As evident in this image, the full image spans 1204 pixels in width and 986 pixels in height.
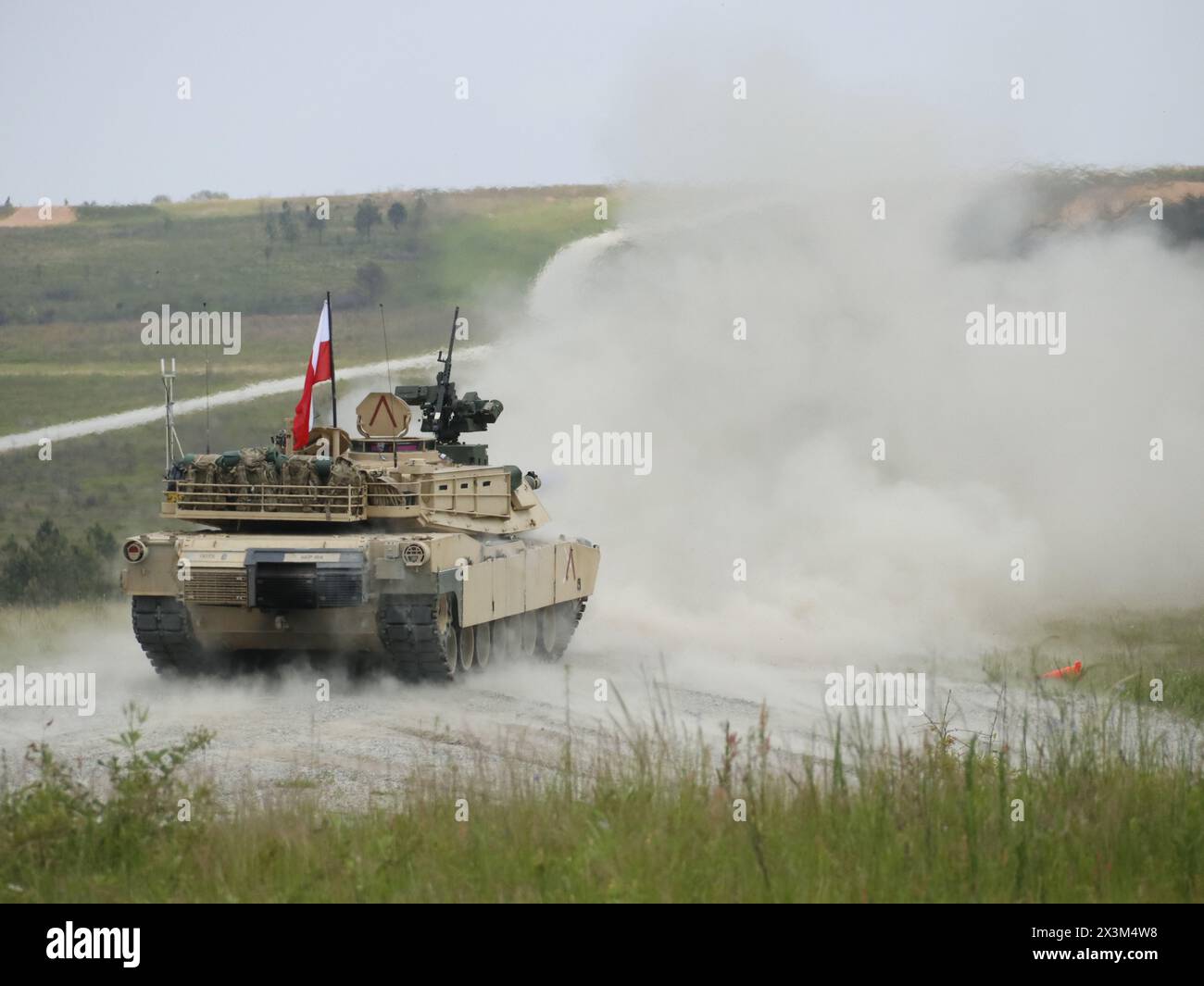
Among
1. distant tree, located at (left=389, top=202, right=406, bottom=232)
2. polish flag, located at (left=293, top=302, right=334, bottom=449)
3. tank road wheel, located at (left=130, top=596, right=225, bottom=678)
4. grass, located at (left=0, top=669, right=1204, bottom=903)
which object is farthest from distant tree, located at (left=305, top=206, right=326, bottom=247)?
grass, located at (left=0, top=669, right=1204, bottom=903)

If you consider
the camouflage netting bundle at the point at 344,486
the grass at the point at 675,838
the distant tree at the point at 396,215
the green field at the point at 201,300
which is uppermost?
the distant tree at the point at 396,215

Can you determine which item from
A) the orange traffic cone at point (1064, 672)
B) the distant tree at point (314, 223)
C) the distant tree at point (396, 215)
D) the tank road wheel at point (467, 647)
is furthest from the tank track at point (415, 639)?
the distant tree at point (314, 223)

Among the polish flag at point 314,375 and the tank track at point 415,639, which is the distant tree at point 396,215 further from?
the tank track at point 415,639

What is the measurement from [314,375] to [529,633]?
546 centimetres

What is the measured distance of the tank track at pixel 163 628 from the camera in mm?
21547

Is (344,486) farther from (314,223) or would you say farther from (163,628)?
(314,223)

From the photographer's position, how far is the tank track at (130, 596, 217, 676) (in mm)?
21547

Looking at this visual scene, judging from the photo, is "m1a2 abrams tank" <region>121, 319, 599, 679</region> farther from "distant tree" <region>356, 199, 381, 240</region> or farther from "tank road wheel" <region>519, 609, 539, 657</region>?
"distant tree" <region>356, 199, 381, 240</region>

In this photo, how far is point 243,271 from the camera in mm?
56469

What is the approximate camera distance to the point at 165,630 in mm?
21625

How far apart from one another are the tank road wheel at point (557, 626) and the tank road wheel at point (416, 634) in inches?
181

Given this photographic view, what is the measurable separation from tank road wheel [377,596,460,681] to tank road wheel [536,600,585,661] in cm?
460
